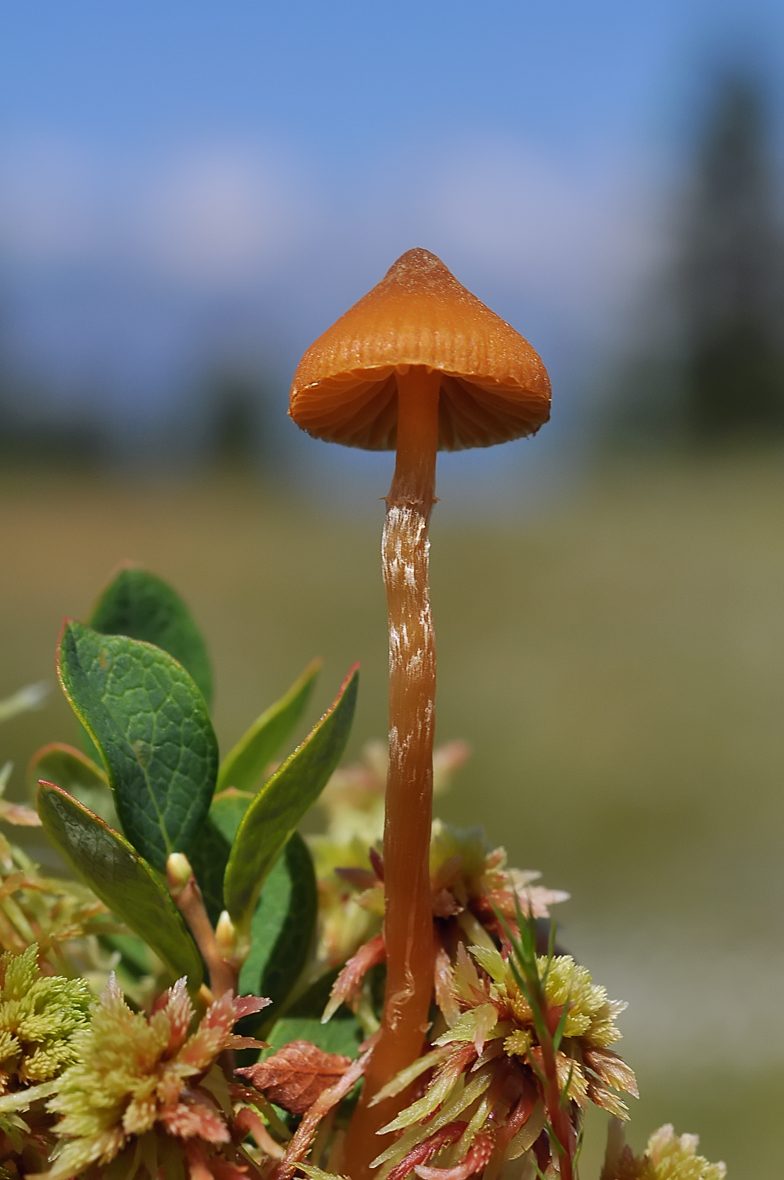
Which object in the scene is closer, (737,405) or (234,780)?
(234,780)

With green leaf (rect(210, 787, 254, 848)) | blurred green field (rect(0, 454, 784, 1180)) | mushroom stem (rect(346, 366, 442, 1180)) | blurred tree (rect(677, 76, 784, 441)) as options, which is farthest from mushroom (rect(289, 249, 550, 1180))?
blurred tree (rect(677, 76, 784, 441))

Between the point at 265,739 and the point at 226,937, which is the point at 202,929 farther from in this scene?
the point at 265,739

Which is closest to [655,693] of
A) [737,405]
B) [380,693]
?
[380,693]

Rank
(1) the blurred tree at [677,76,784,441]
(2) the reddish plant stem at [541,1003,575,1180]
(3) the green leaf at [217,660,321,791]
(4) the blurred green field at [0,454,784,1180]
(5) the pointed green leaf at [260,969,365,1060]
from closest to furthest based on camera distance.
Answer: (2) the reddish plant stem at [541,1003,575,1180] < (5) the pointed green leaf at [260,969,365,1060] < (3) the green leaf at [217,660,321,791] < (4) the blurred green field at [0,454,784,1180] < (1) the blurred tree at [677,76,784,441]

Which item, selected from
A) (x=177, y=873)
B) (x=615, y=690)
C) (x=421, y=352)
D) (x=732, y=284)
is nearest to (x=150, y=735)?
(x=177, y=873)

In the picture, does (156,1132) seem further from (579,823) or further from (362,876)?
(579,823)

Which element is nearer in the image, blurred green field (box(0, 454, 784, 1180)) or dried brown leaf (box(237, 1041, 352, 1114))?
dried brown leaf (box(237, 1041, 352, 1114))

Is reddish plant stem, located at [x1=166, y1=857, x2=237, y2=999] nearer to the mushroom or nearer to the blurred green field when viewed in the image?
the mushroom

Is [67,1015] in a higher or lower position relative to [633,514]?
lower
